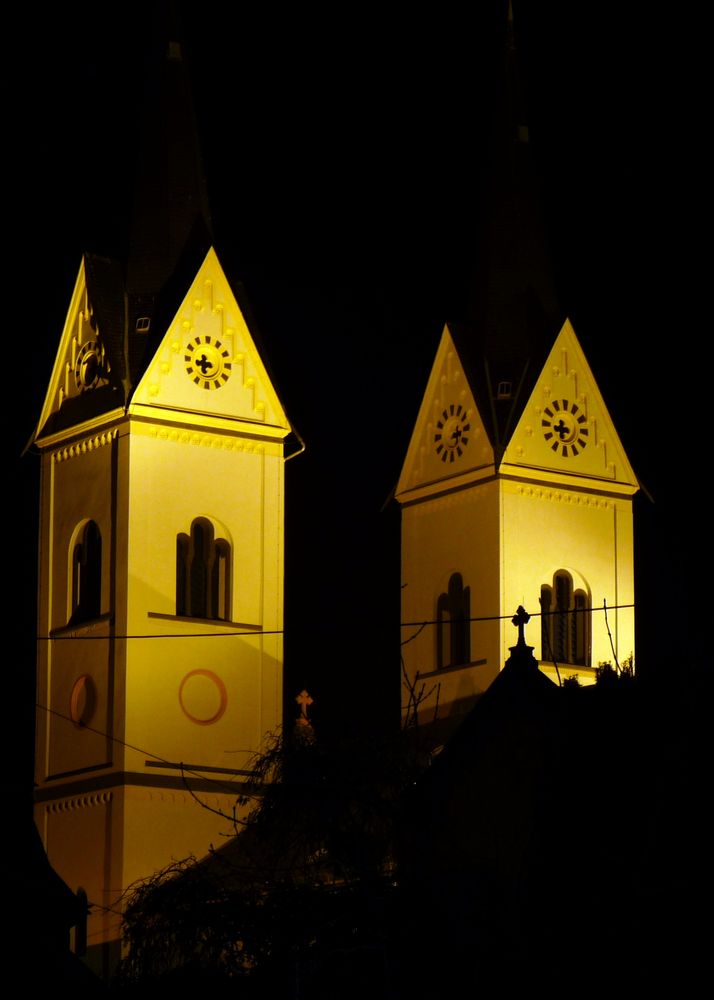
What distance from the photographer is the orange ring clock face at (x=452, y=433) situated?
6066 centimetres

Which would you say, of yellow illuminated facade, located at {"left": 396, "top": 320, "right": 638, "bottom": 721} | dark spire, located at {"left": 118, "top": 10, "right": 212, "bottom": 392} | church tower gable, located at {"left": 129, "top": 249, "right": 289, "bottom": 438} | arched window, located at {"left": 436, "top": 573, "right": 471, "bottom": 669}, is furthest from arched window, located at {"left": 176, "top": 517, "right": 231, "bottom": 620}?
arched window, located at {"left": 436, "top": 573, "right": 471, "bottom": 669}

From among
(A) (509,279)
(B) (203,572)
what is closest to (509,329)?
(A) (509,279)

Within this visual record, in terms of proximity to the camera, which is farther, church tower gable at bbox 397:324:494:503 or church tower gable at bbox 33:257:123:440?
church tower gable at bbox 397:324:494:503

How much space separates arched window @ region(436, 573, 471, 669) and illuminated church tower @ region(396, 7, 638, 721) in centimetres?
3

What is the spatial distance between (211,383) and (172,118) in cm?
541

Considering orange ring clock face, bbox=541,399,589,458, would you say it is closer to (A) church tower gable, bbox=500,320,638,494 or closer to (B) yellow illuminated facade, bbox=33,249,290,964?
(A) church tower gable, bbox=500,320,638,494

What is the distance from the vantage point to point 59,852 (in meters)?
56.2

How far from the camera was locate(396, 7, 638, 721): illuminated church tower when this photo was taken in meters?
59.4

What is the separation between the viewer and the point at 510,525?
59438 mm

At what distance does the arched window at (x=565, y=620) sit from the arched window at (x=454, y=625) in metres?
1.39

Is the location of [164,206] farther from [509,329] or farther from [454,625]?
[454,625]

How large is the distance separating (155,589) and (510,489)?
7.41 meters

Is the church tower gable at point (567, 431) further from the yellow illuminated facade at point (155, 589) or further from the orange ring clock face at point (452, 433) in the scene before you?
the yellow illuminated facade at point (155, 589)

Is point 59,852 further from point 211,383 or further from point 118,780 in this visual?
point 211,383
